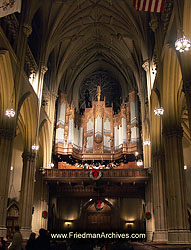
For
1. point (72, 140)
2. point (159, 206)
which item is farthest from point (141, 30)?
point (159, 206)

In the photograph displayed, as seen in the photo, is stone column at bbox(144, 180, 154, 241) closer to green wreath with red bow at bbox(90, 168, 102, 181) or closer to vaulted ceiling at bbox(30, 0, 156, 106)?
green wreath with red bow at bbox(90, 168, 102, 181)

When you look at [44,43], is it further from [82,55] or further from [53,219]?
[53,219]

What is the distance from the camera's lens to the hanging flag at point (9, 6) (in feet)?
41.7

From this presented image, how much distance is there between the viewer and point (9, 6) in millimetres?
12922

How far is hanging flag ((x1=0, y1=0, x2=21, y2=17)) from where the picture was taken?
12.7 m

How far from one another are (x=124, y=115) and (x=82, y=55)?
25.9ft

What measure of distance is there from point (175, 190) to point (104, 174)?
844cm

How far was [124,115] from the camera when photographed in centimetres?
2734

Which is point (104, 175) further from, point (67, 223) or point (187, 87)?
point (187, 87)

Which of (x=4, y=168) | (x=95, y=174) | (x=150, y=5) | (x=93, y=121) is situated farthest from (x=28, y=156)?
(x=150, y=5)

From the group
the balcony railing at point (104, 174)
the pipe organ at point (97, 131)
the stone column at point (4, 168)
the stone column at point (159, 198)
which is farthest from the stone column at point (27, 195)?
the stone column at point (159, 198)

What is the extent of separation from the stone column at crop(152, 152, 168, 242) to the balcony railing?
2.03m

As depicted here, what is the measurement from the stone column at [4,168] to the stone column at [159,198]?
30.6ft

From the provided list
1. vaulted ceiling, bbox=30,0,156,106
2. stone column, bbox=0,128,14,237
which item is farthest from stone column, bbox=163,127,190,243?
vaulted ceiling, bbox=30,0,156,106
